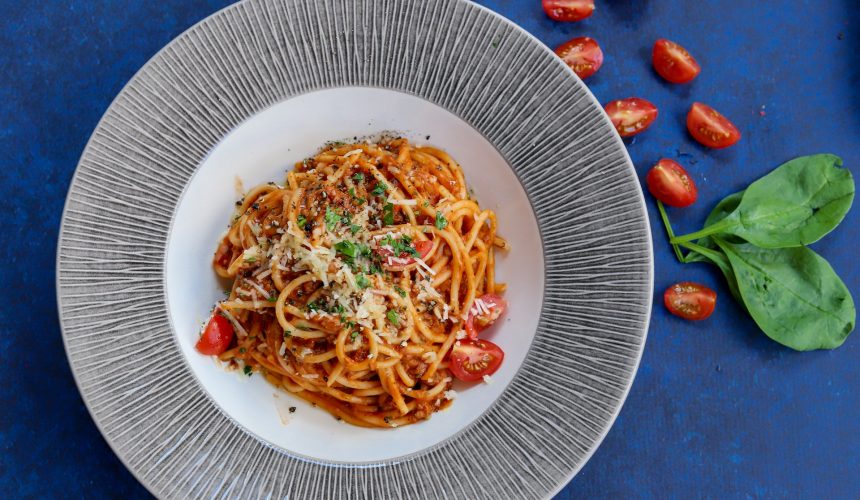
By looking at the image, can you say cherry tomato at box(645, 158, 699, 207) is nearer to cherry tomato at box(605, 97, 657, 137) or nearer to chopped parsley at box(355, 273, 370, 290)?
cherry tomato at box(605, 97, 657, 137)

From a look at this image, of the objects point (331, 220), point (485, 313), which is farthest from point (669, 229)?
point (331, 220)

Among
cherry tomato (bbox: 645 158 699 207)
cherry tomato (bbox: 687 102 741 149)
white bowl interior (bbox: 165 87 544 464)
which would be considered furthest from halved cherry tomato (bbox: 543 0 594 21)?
white bowl interior (bbox: 165 87 544 464)

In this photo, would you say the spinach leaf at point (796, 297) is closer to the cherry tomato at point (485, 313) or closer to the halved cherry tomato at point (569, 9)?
the cherry tomato at point (485, 313)

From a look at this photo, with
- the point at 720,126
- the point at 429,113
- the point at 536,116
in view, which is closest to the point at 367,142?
the point at 429,113

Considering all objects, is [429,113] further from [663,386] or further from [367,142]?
[663,386]

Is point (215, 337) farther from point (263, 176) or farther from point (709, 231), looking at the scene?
point (709, 231)

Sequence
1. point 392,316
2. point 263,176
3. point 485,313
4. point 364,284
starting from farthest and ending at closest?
point 263,176
point 485,313
point 392,316
point 364,284
